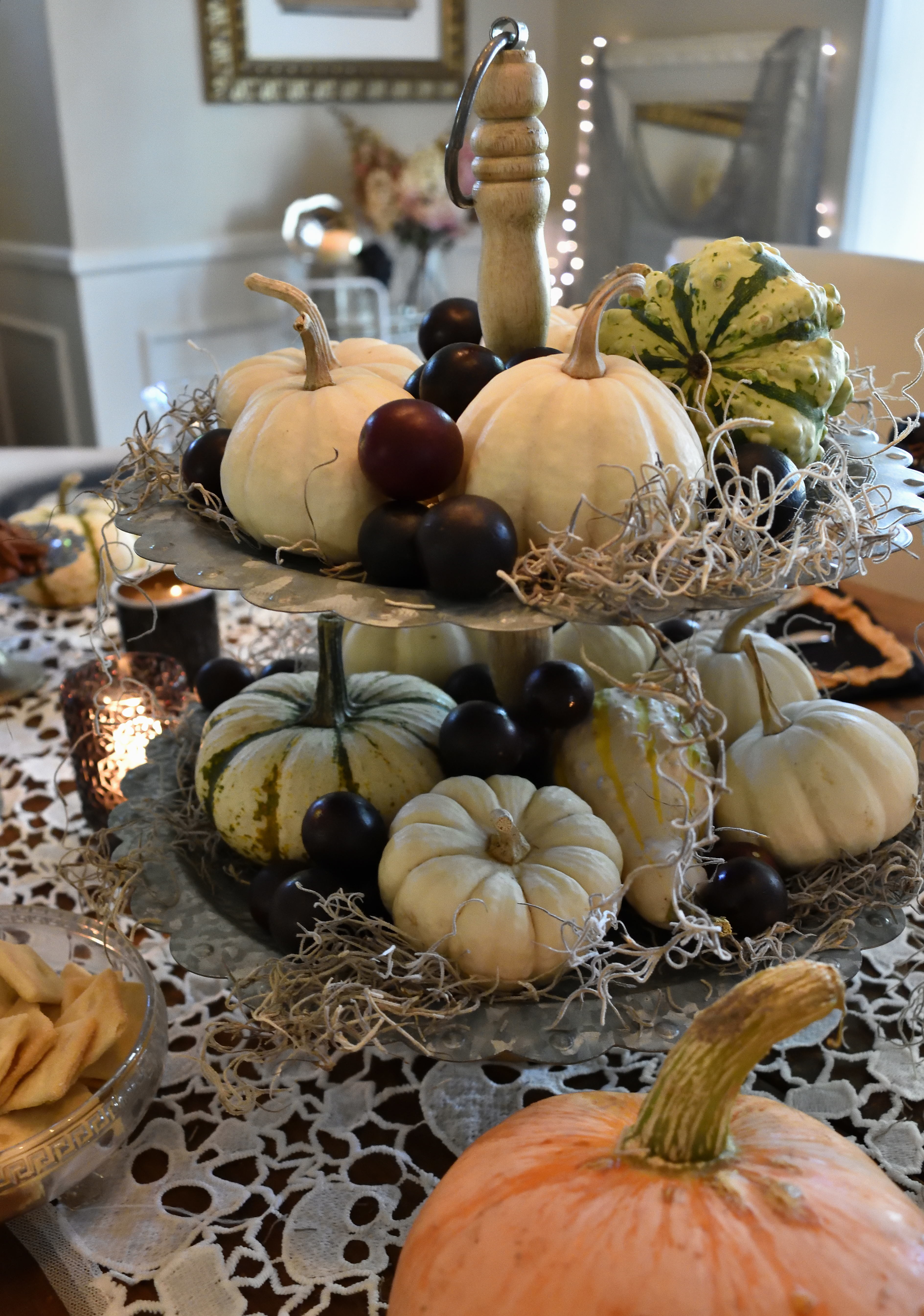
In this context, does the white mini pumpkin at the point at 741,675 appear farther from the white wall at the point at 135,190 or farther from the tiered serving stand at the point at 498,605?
the white wall at the point at 135,190

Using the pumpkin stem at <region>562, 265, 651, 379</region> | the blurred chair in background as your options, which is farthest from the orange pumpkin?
the blurred chair in background

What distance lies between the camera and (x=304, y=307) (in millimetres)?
655

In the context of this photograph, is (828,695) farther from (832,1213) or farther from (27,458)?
(27,458)

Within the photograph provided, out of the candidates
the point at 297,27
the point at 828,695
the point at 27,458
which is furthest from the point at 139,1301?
the point at 297,27

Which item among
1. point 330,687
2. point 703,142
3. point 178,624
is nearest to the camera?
point 330,687

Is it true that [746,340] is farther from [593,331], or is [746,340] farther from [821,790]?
[821,790]

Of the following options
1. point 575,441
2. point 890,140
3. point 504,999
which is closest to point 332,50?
point 890,140

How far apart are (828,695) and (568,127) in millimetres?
3157

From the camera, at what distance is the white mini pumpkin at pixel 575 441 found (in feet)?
1.93

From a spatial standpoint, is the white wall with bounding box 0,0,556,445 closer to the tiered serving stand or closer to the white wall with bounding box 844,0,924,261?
the white wall with bounding box 844,0,924,261

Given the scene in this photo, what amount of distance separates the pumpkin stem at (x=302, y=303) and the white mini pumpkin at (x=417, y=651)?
30 cm

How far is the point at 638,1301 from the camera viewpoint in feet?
1.37

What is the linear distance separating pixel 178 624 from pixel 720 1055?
2.78 feet

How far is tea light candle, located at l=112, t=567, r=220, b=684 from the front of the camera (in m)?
1.15
